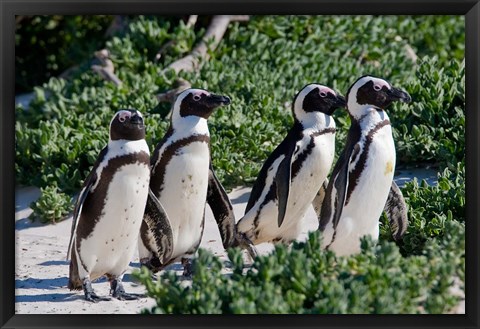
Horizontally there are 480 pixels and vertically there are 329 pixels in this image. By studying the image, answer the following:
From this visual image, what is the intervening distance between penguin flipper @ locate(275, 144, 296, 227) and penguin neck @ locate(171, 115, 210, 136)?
389 millimetres

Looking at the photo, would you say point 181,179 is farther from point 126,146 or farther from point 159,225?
point 126,146

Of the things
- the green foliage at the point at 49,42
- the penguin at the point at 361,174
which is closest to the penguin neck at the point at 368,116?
the penguin at the point at 361,174

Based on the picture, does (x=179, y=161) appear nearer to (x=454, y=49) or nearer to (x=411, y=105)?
(x=411, y=105)

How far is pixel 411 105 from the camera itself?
25.1ft

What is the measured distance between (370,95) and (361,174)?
14.9 inches

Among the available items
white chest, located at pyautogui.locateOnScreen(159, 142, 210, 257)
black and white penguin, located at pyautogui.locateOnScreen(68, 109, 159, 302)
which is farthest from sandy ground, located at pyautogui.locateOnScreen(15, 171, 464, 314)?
white chest, located at pyautogui.locateOnScreen(159, 142, 210, 257)

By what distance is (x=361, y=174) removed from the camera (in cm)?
546

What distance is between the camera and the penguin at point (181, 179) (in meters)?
5.63

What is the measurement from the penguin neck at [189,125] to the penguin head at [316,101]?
47cm

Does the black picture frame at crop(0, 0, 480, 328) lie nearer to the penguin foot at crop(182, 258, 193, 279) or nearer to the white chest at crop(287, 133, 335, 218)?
the white chest at crop(287, 133, 335, 218)

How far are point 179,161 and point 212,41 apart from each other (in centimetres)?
358

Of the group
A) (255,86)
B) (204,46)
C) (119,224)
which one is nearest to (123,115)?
(119,224)

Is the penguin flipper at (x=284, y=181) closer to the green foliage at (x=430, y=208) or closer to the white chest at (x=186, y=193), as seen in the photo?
the white chest at (x=186, y=193)

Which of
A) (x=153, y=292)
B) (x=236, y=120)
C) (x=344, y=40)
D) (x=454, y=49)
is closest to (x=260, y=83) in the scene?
(x=236, y=120)
